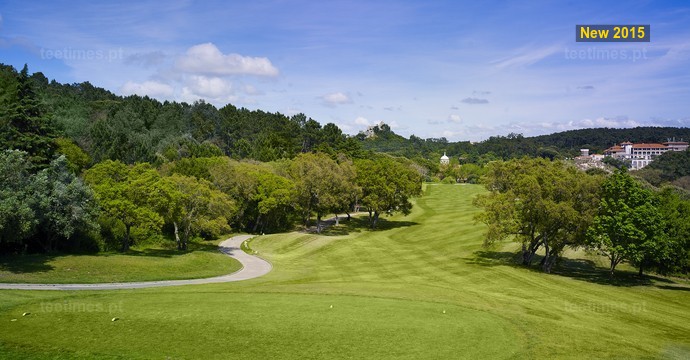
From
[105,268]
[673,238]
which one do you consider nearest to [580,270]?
[673,238]

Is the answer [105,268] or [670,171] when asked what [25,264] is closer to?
[105,268]

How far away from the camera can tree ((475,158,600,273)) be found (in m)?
43.2

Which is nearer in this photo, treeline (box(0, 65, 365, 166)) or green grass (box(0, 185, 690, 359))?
green grass (box(0, 185, 690, 359))

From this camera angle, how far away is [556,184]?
44594 mm

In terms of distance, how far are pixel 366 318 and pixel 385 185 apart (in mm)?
56094

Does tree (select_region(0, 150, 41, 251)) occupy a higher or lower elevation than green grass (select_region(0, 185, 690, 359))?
higher

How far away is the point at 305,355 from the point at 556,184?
116ft

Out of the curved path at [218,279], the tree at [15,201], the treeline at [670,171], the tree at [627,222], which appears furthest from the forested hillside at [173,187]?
the treeline at [670,171]

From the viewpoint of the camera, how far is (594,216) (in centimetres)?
4241

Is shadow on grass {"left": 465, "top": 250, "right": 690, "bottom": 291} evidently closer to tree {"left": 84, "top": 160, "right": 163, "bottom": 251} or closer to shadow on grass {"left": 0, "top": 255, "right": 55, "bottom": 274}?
tree {"left": 84, "top": 160, "right": 163, "bottom": 251}

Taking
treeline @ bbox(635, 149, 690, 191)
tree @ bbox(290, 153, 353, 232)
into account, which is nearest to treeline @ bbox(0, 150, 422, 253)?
tree @ bbox(290, 153, 353, 232)

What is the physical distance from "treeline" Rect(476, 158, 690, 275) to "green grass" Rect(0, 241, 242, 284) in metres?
29.4

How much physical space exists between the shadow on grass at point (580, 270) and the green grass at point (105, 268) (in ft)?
95.8

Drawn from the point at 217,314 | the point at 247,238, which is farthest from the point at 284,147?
the point at 217,314
